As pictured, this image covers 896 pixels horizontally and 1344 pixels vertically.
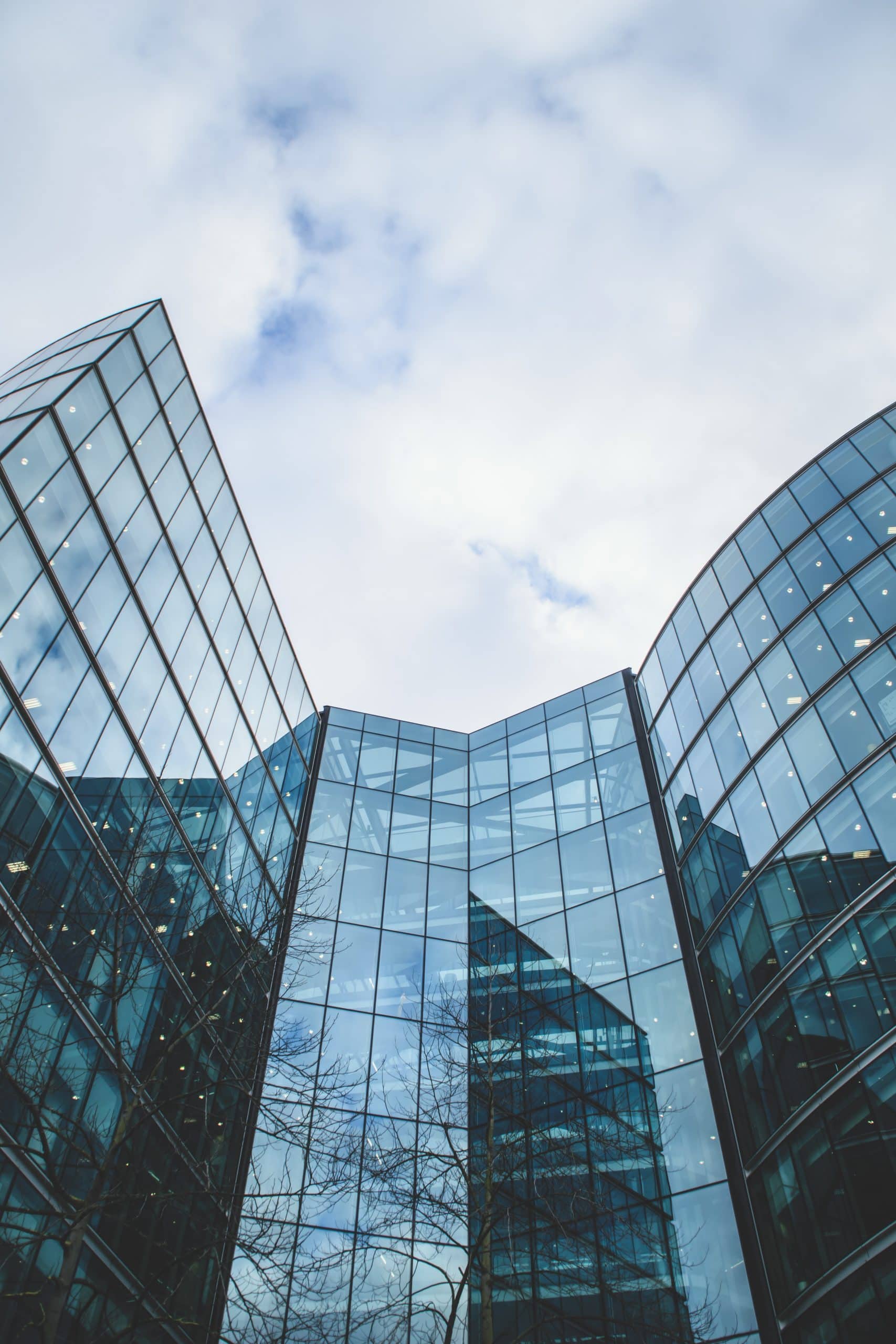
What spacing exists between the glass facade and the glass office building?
11cm

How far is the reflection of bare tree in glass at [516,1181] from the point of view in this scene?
17500mm

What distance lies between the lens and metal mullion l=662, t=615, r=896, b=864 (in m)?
19.1

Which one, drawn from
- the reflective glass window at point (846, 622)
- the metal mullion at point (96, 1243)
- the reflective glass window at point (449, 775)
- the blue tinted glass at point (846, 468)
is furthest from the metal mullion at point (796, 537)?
the metal mullion at point (96, 1243)

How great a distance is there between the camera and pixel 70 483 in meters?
17.5

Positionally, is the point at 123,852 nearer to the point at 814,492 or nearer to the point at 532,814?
the point at 532,814

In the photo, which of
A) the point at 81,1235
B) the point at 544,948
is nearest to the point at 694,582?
the point at 544,948

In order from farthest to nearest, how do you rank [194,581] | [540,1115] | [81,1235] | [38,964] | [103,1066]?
1. [194,581]
2. [540,1115]
3. [103,1066]
4. [38,964]
5. [81,1235]

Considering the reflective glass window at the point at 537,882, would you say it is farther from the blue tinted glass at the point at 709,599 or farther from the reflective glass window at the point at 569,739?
the blue tinted glass at the point at 709,599

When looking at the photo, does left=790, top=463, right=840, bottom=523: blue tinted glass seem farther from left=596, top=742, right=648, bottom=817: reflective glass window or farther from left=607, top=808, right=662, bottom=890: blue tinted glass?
left=607, top=808, right=662, bottom=890: blue tinted glass

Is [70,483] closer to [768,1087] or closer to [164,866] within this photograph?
[164,866]

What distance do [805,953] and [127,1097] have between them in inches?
502

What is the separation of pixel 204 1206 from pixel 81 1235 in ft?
35.0

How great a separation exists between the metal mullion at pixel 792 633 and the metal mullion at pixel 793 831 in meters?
2.44

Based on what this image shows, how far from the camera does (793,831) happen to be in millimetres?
19031
